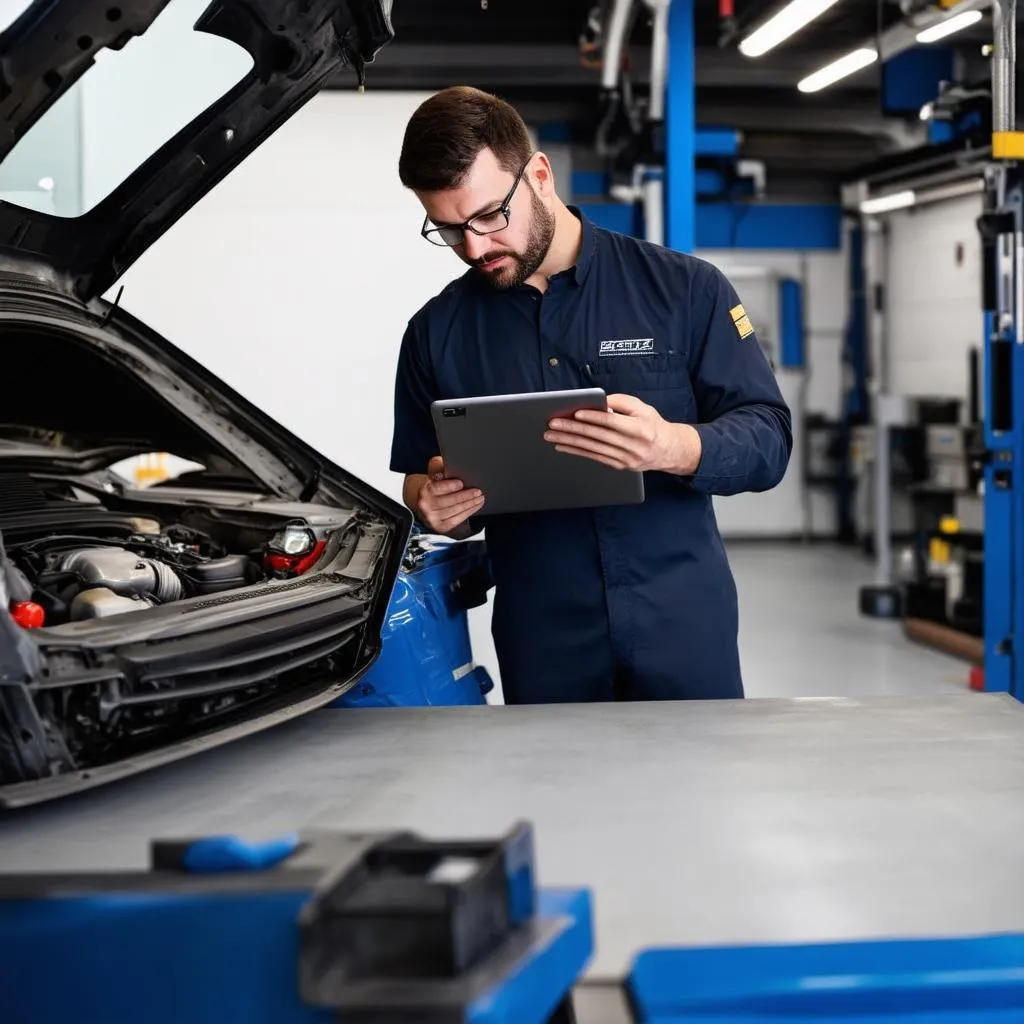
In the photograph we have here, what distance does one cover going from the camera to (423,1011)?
2.76 ft

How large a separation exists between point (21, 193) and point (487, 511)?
3446mm

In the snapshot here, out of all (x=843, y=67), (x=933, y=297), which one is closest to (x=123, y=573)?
(x=843, y=67)

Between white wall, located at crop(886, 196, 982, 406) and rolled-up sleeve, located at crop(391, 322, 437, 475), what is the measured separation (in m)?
7.94

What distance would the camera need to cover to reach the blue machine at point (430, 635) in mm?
2354

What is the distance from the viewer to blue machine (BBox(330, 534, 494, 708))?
7.72ft

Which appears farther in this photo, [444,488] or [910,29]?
[910,29]

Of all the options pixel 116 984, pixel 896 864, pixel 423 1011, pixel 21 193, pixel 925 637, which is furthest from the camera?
pixel 925 637

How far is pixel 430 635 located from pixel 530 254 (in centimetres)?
80

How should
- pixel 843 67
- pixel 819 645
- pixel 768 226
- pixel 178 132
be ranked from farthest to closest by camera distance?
pixel 768 226 → pixel 819 645 → pixel 843 67 → pixel 178 132

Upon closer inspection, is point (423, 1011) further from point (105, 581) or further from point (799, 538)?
point (799, 538)

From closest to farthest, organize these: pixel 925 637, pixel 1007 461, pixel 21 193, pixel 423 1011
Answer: pixel 423 1011, pixel 21 193, pixel 1007 461, pixel 925 637

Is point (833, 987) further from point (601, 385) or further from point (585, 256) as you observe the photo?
point (585, 256)

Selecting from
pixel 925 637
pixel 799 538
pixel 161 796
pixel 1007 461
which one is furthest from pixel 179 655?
pixel 799 538

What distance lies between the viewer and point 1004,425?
504 centimetres
